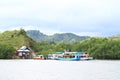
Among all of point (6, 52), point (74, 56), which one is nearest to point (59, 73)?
point (74, 56)

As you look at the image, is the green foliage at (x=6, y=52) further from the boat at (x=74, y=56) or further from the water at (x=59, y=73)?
the water at (x=59, y=73)

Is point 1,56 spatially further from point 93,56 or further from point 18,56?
point 93,56

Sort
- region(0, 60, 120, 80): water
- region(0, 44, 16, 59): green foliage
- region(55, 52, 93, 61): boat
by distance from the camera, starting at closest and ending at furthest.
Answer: region(0, 60, 120, 80): water < region(55, 52, 93, 61): boat < region(0, 44, 16, 59): green foliage

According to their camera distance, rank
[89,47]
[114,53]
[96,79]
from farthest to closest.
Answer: [89,47], [114,53], [96,79]

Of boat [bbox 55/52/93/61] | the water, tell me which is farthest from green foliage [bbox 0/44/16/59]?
the water

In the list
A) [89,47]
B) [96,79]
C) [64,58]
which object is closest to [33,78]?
[96,79]

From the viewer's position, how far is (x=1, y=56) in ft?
580

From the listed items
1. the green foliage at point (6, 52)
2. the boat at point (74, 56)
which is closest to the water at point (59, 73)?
the boat at point (74, 56)

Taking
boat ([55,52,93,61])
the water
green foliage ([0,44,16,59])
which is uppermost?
green foliage ([0,44,16,59])

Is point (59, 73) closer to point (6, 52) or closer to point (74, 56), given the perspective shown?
point (74, 56)

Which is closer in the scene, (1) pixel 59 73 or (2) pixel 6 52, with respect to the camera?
(1) pixel 59 73

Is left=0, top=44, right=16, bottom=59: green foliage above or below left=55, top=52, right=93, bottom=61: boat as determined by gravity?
above

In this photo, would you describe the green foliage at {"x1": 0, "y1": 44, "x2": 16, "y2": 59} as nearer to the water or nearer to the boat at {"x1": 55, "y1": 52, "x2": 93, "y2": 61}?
the boat at {"x1": 55, "y1": 52, "x2": 93, "y2": 61}

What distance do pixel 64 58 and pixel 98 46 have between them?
1689cm
